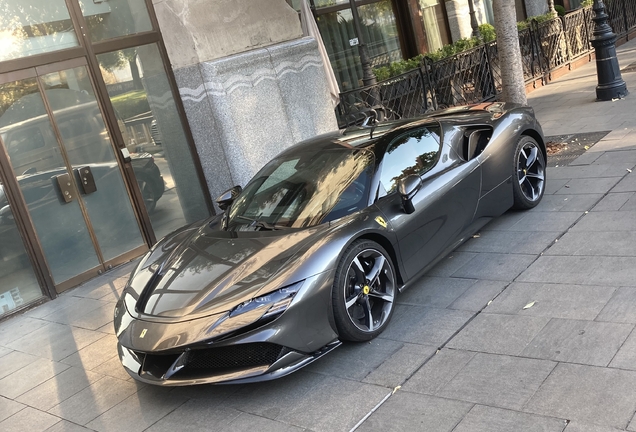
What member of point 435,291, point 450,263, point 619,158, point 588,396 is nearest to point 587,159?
point 619,158

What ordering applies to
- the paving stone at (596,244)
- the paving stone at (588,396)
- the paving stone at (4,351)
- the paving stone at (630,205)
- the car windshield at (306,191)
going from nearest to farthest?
the paving stone at (588,396)
the car windshield at (306,191)
the paving stone at (596,244)
the paving stone at (630,205)
the paving stone at (4,351)

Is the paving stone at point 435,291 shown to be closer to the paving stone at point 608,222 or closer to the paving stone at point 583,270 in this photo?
the paving stone at point 583,270

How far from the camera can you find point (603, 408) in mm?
3170

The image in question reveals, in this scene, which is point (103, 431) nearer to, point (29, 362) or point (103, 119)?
point (29, 362)

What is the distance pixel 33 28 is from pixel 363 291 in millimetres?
5619

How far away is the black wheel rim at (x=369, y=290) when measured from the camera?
4406mm

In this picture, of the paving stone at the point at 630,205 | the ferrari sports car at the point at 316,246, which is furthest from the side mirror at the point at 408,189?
the paving stone at the point at 630,205

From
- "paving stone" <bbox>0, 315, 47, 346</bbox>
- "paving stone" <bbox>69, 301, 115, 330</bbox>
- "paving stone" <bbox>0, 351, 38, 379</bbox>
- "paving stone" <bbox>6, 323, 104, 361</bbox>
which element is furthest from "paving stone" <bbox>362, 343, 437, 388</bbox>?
"paving stone" <bbox>0, 315, 47, 346</bbox>

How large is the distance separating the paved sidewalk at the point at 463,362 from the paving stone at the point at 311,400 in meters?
0.01

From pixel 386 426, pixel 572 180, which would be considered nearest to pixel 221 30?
pixel 572 180

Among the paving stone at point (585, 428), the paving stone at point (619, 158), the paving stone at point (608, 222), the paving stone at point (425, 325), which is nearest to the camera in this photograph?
the paving stone at point (585, 428)

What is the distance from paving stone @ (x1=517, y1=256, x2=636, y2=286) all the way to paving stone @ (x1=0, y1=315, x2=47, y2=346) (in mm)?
4836

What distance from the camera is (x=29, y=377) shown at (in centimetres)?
537

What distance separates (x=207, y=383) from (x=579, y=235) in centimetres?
338
